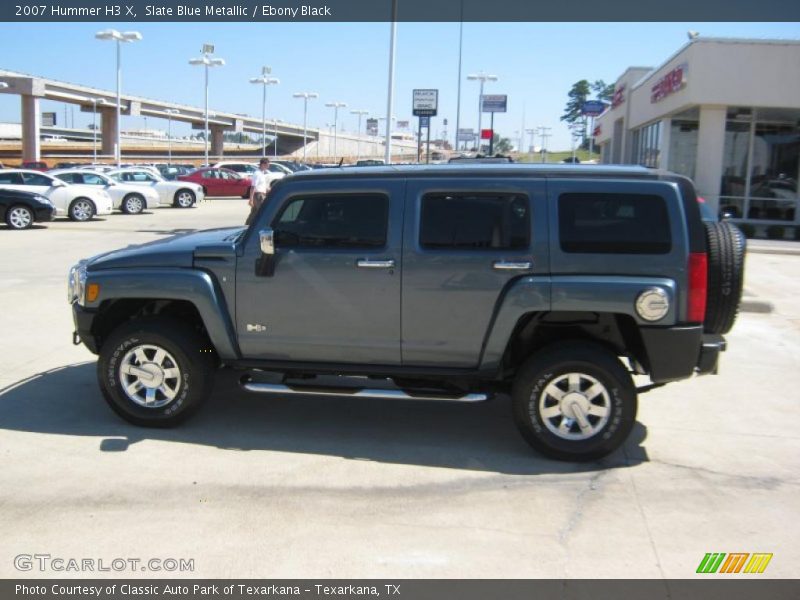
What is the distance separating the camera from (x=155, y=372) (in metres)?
5.48

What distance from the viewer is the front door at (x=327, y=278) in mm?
5168

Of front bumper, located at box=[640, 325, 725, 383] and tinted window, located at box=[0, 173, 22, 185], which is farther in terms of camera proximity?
tinted window, located at box=[0, 173, 22, 185]

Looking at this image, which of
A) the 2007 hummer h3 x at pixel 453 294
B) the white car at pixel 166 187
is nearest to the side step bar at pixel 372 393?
the 2007 hummer h3 x at pixel 453 294

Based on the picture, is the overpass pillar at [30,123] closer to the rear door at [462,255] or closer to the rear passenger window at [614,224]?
the rear door at [462,255]

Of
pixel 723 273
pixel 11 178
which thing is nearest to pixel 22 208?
pixel 11 178

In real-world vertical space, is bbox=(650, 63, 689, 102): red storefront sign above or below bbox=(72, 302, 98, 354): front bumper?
above

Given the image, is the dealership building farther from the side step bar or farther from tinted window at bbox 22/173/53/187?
tinted window at bbox 22/173/53/187

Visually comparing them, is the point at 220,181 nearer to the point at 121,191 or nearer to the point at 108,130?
the point at 121,191

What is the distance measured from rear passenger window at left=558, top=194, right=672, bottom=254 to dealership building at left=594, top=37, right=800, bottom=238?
17.7m

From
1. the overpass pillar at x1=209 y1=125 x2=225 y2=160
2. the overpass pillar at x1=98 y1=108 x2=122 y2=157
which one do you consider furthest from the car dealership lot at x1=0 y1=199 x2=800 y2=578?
the overpass pillar at x1=209 y1=125 x2=225 y2=160

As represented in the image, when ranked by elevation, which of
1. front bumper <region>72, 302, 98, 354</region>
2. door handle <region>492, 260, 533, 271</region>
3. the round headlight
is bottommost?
front bumper <region>72, 302, 98, 354</region>

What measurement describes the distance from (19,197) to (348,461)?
1777 centimetres

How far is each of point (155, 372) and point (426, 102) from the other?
1954 cm

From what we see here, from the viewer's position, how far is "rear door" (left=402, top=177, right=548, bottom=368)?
5.01m
